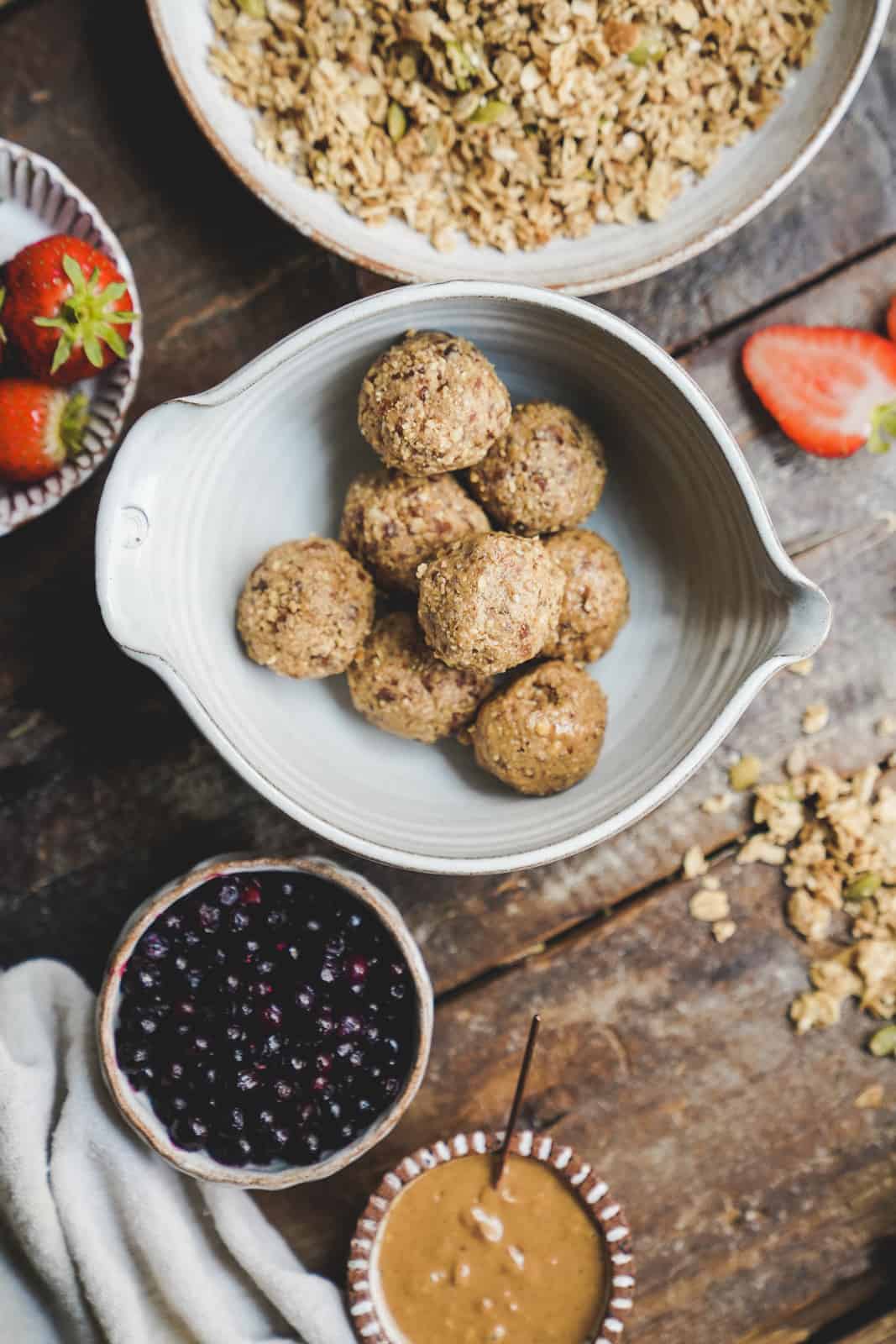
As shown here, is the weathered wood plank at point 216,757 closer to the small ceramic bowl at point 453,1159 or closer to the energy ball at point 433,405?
the small ceramic bowl at point 453,1159

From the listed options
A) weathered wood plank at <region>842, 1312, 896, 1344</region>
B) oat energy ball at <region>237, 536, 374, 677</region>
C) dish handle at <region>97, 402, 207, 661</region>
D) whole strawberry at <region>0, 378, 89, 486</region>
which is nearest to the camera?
dish handle at <region>97, 402, 207, 661</region>

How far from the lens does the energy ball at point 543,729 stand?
3.08 feet

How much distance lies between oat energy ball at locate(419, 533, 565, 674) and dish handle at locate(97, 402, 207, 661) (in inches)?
9.0

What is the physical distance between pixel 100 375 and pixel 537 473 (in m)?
0.47

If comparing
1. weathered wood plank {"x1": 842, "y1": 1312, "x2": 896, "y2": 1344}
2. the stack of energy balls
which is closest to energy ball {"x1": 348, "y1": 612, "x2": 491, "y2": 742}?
the stack of energy balls

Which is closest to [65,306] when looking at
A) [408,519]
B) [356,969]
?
[408,519]

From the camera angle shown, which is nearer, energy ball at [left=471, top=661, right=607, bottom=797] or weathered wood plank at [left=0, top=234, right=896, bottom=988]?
energy ball at [left=471, top=661, right=607, bottom=797]

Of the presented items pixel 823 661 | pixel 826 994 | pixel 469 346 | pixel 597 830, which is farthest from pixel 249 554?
pixel 826 994

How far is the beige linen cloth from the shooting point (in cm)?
110

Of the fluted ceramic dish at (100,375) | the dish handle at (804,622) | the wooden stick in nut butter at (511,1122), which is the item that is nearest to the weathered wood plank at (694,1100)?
the wooden stick in nut butter at (511,1122)

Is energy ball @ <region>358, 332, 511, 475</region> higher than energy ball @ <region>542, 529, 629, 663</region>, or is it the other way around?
energy ball @ <region>358, 332, 511, 475</region>

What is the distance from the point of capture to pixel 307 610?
954mm

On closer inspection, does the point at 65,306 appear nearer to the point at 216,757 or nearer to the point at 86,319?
the point at 86,319

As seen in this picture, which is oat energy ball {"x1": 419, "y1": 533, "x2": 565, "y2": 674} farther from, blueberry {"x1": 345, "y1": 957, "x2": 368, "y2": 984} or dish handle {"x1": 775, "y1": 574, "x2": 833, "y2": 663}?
blueberry {"x1": 345, "y1": 957, "x2": 368, "y2": 984}
